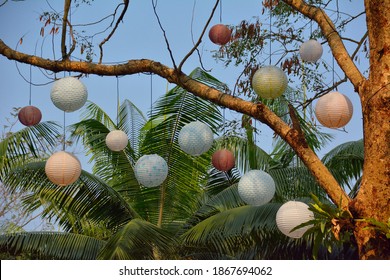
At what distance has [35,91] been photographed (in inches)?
373

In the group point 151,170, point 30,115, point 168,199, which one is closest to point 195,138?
point 151,170

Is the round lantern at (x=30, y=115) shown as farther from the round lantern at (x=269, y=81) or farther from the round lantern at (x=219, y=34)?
the round lantern at (x=269, y=81)

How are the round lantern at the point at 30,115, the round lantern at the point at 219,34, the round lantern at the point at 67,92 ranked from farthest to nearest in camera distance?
1. the round lantern at the point at 30,115
2. the round lantern at the point at 219,34
3. the round lantern at the point at 67,92

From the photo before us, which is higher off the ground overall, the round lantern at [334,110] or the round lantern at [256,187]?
the round lantern at [334,110]

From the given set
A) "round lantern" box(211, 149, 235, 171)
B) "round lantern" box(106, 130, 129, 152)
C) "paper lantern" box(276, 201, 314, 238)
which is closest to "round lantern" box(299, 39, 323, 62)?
"round lantern" box(211, 149, 235, 171)

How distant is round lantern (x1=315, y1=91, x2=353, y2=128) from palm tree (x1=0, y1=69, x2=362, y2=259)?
1.51m

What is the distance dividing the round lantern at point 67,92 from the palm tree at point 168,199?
4.75ft

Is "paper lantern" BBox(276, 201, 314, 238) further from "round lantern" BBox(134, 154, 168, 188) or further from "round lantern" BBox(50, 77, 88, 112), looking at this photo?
"round lantern" BBox(50, 77, 88, 112)

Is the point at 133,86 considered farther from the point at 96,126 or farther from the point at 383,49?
the point at 383,49

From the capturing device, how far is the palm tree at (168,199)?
6.19 meters

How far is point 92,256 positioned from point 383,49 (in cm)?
350

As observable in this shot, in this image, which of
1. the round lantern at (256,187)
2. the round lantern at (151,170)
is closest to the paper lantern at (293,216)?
the round lantern at (256,187)

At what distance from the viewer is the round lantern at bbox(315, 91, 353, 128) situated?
424 cm

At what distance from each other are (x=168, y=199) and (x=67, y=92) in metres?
3.21
